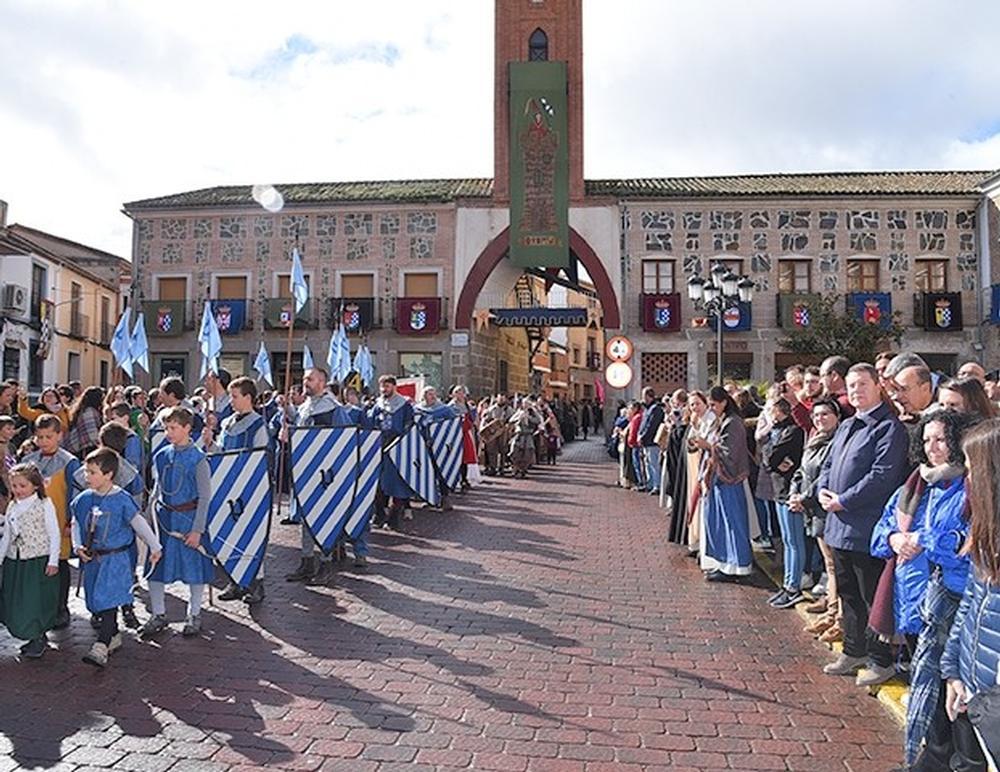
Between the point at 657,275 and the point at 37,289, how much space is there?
2413 cm

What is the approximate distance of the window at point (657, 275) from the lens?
27016 mm

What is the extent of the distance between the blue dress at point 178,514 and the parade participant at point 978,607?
4772 millimetres

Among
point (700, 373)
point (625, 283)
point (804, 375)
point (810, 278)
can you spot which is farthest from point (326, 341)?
point (804, 375)

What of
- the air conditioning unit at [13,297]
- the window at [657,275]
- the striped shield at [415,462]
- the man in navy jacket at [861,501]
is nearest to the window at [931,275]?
the window at [657,275]

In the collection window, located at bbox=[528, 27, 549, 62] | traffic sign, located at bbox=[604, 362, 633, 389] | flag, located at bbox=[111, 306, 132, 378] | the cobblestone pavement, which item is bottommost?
the cobblestone pavement

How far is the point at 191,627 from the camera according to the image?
562 centimetres

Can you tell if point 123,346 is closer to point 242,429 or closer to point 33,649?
point 242,429

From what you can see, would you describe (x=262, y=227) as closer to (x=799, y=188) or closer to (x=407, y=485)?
(x=799, y=188)

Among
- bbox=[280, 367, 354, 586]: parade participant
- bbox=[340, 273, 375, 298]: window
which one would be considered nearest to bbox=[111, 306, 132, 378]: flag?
bbox=[280, 367, 354, 586]: parade participant

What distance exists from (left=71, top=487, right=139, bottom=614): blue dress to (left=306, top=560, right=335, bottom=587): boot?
2.13 meters

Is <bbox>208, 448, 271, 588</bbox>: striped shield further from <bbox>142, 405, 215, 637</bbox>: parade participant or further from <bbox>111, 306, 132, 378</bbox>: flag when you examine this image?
<bbox>111, 306, 132, 378</bbox>: flag

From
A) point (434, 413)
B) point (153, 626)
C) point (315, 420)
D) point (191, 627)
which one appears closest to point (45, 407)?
point (315, 420)

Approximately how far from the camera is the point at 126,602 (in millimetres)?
5219

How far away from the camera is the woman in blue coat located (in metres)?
3.34
